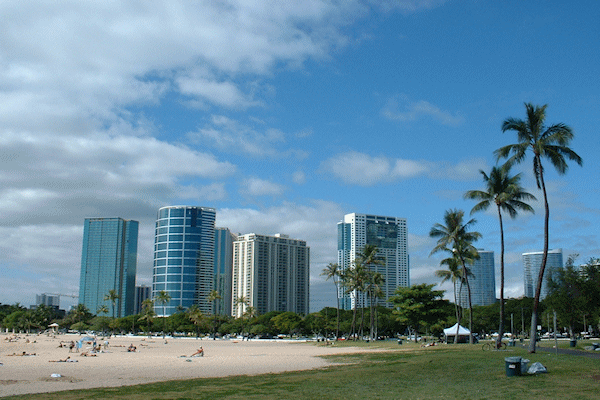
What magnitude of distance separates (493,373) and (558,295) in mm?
26399

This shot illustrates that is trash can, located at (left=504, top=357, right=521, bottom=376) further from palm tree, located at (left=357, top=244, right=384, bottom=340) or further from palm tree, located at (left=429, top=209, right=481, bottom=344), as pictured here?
palm tree, located at (left=357, top=244, right=384, bottom=340)

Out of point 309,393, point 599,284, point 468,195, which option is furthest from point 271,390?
point 599,284

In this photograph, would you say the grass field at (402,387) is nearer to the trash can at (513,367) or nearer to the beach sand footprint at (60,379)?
the trash can at (513,367)

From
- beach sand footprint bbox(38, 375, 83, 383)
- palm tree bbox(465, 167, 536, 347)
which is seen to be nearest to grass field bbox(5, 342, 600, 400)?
beach sand footprint bbox(38, 375, 83, 383)

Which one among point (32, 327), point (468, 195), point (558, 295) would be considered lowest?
point (32, 327)

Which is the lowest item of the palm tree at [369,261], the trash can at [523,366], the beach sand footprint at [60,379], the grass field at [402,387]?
the beach sand footprint at [60,379]

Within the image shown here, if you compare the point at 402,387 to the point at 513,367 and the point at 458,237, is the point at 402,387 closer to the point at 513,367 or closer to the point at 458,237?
the point at 513,367

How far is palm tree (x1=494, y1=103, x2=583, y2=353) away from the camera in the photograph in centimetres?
2985

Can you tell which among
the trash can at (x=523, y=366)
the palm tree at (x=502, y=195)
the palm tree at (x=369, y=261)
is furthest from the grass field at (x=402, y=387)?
the palm tree at (x=369, y=261)

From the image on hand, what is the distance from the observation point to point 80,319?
15375cm

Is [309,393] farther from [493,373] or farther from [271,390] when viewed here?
[493,373]

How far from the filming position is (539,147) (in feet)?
98.3

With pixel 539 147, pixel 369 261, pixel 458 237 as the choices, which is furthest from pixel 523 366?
pixel 369 261

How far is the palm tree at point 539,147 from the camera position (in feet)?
97.9
